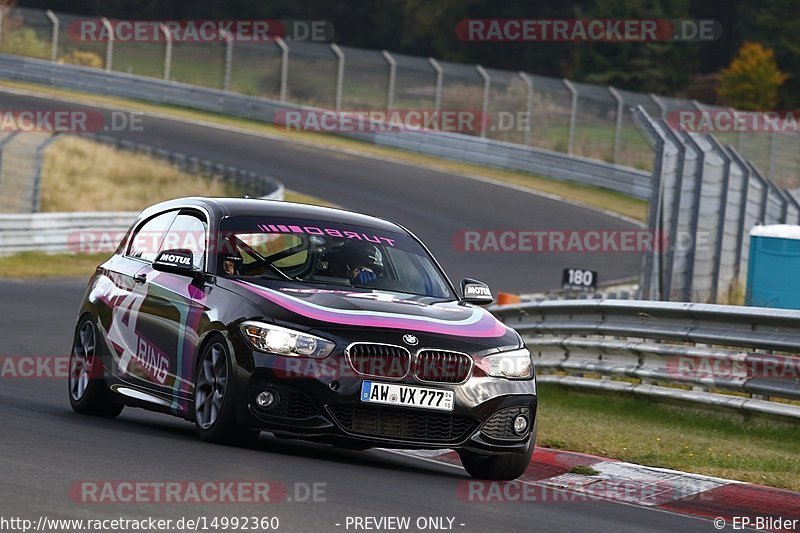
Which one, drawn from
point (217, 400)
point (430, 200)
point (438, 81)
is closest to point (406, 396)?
point (217, 400)

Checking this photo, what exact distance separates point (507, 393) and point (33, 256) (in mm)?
17503

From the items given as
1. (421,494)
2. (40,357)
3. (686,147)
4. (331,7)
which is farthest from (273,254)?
(331,7)

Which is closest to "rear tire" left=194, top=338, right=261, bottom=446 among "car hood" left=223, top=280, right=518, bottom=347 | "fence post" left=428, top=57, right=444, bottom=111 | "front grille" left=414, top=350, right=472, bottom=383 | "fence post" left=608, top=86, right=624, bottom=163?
"car hood" left=223, top=280, right=518, bottom=347

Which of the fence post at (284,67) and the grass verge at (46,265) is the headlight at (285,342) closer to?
the grass verge at (46,265)

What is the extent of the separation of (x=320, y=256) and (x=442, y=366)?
1.37m

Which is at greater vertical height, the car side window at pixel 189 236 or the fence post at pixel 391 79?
the fence post at pixel 391 79

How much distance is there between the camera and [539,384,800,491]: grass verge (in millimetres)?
9922

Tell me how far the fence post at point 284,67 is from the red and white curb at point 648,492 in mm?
37404

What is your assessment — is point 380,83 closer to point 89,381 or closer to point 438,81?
point 438,81

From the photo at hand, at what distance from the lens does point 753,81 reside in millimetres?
65500

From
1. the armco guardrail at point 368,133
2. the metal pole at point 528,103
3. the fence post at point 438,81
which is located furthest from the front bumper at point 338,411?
the fence post at point 438,81

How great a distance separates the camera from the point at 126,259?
35.2ft

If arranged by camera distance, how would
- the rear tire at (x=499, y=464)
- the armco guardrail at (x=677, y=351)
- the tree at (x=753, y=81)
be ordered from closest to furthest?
the rear tire at (x=499, y=464) < the armco guardrail at (x=677, y=351) < the tree at (x=753, y=81)

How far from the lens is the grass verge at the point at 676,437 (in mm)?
9922
